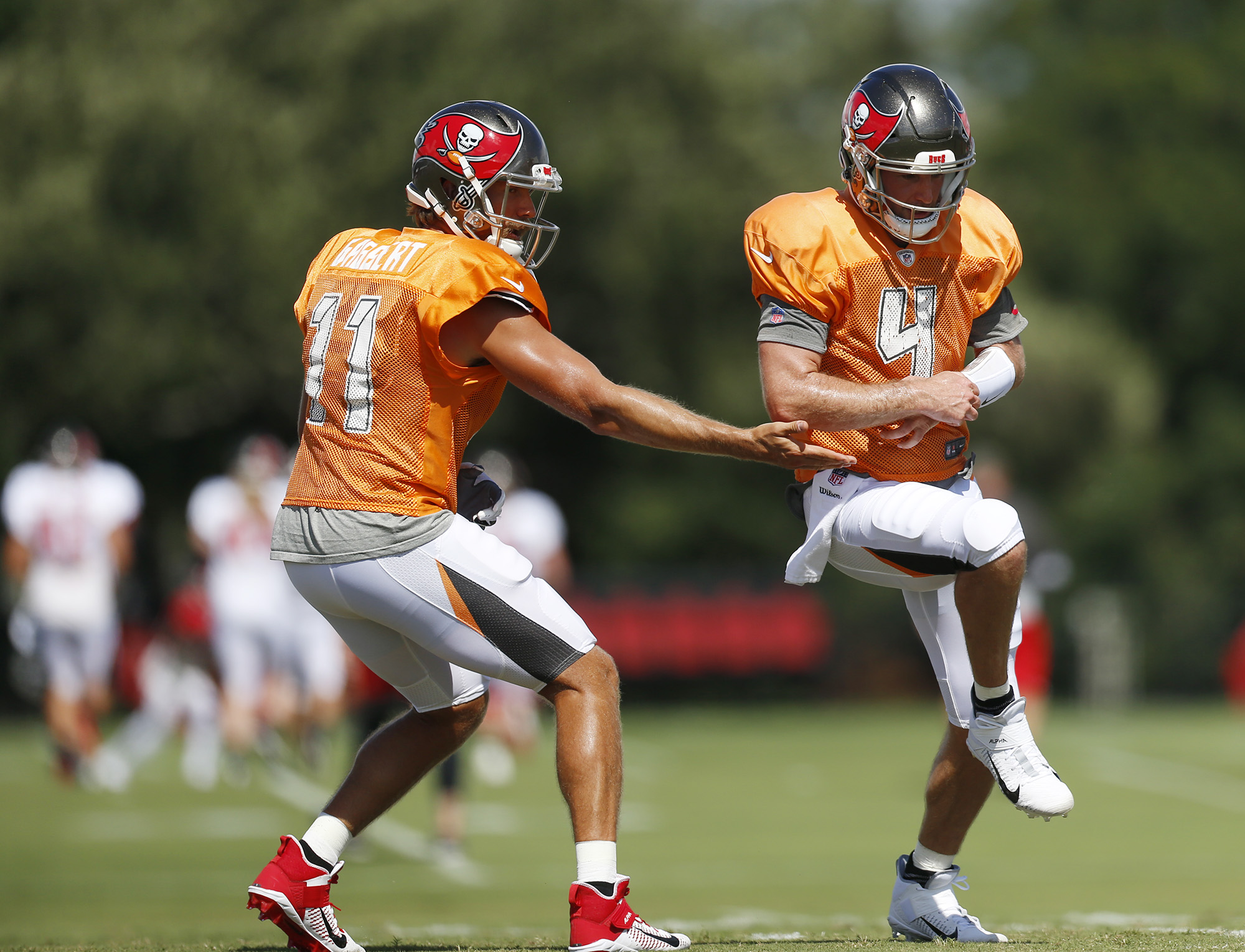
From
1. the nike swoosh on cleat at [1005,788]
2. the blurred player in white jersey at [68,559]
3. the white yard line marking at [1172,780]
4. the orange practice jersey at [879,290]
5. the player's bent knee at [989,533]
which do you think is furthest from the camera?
the blurred player in white jersey at [68,559]

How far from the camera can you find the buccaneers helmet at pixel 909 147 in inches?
187

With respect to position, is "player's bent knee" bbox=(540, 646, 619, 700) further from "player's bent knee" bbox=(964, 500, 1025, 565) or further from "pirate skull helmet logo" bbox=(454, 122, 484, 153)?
"pirate skull helmet logo" bbox=(454, 122, 484, 153)

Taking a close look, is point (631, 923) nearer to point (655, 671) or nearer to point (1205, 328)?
point (655, 671)

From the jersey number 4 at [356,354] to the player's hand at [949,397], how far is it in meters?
1.44

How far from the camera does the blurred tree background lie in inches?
762

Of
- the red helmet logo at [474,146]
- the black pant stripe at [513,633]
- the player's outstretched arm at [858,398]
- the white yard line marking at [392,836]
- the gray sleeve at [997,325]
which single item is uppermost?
the red helmet logo at [474,146]

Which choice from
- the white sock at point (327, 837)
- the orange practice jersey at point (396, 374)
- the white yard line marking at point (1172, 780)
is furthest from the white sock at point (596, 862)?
the white yard line marking at point (1172, 780)

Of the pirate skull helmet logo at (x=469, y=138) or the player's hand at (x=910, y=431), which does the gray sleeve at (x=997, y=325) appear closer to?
the player's hand at (x=910, y=431)

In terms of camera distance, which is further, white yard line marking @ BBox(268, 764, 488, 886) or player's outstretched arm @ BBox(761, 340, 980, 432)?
white yard line marking @ BBox(268, 764, 488, 886)

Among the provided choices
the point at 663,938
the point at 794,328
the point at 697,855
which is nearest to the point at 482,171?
the point at 794,328

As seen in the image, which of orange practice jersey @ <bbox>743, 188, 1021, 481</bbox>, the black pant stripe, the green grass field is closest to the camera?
the black pant stripe

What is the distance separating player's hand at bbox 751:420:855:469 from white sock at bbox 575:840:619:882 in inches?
41.1

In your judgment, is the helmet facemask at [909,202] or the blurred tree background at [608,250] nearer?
the helmet facemask at [909,202]

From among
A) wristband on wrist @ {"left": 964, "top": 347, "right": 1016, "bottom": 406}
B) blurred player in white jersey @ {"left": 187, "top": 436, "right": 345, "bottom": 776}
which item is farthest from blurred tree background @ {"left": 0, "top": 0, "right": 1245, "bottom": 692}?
wristband on wrist @ {"left": 964, "top": 347, "right": 1016, "bottom": 406}
